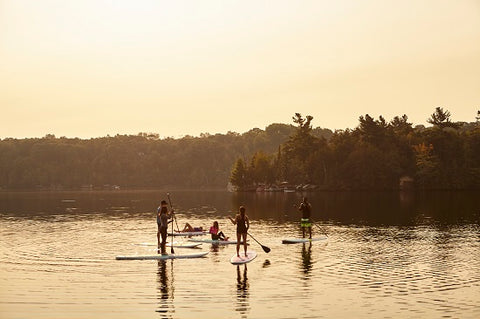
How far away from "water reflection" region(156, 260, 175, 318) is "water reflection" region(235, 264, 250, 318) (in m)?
2.33

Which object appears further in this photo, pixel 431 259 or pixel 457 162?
pixel 457 162

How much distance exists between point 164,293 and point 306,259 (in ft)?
34.5

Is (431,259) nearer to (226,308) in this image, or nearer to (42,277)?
(226,308)

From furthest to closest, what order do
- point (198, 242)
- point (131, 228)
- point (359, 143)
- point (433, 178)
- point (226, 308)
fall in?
point (359, 143) → point (433, 178) → point (131, 228) → point (198, 242) → point (226, 308)

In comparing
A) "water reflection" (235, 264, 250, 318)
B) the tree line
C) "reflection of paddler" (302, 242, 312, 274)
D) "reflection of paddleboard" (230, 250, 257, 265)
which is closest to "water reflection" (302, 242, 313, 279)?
"reflection of paddler" (302, 242, 312, 274)

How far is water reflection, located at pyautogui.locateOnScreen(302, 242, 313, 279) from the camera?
28.9 meters

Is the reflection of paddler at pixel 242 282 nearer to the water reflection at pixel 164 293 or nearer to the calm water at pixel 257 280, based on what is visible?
the calm water at pixel 257 280

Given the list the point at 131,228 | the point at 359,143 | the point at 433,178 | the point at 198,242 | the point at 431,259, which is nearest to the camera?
the point at 431,259

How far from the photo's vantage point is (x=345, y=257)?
1308 inches

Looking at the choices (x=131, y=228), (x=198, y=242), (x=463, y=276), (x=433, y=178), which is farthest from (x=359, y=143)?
(x=463, y=276)

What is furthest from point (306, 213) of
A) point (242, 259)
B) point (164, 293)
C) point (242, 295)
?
point (164, 293)

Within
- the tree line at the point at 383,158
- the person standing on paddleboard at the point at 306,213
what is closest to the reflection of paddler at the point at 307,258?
the person standing on paddleboard at the point at 306,213

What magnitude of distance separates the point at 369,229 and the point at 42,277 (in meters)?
29.2

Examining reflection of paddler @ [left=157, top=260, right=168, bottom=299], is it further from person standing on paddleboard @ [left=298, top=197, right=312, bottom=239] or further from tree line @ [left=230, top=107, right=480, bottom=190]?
tree line @ [left=230, top=107, right=480, bottom=190]
